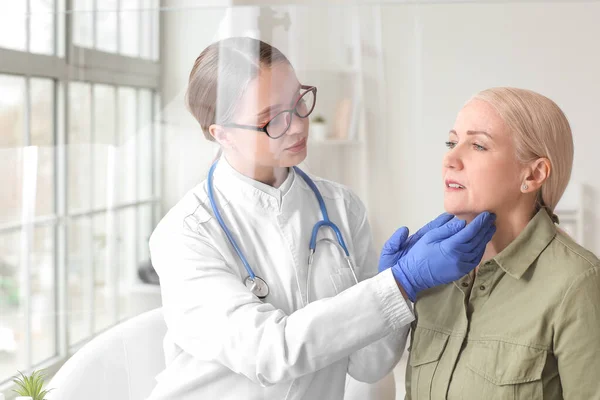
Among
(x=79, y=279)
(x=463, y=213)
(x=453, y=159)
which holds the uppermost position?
(x=453, y=159)

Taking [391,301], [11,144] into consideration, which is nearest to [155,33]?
[11,144]

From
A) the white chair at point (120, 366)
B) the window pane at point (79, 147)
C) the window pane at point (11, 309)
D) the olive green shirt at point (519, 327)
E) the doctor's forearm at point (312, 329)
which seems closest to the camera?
the olive green shirt at point (519, 327)

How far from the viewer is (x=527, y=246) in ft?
4.11

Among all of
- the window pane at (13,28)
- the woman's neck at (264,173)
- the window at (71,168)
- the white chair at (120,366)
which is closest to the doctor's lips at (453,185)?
the woman's neck at (264,173)

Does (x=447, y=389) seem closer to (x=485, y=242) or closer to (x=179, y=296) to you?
(x=485, y=242)

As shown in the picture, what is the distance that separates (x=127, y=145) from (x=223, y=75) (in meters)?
0.31

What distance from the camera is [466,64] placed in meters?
1.38

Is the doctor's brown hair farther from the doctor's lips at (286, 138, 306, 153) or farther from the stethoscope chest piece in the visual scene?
the stethoscope chest piece

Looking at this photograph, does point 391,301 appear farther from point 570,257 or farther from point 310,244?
point 570,257

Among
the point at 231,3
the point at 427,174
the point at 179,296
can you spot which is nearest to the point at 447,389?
the point at 427,174

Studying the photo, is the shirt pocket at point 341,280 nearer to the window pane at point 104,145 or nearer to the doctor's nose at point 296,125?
the doctor's nose at point 296,125

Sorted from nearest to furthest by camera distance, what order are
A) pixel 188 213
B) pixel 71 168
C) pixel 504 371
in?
pixel 504 371 → pixel 188 213 → pixel 71 168

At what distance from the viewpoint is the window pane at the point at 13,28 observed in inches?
66.6

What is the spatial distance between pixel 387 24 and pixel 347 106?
20 centimetres
